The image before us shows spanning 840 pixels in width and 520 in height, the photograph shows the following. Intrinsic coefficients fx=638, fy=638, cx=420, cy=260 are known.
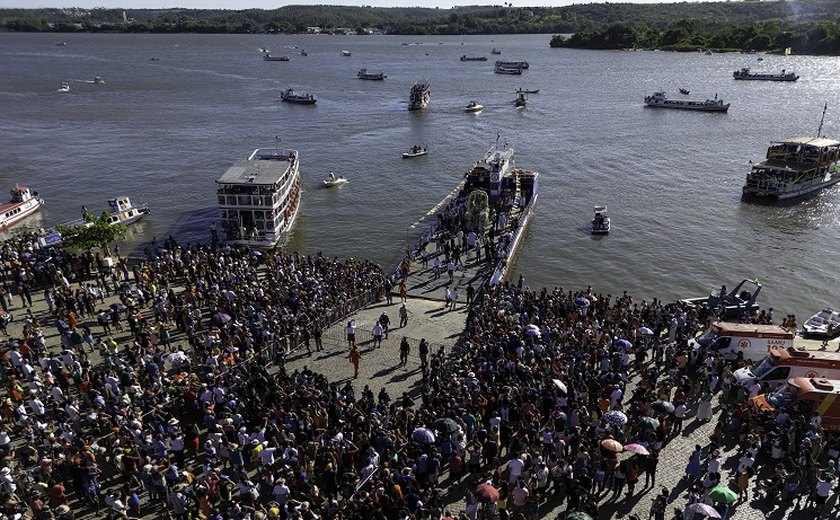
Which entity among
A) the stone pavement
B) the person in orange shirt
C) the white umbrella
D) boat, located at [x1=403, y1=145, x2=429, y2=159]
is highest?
the white umbrella

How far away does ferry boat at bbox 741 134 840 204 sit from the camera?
5991 cm

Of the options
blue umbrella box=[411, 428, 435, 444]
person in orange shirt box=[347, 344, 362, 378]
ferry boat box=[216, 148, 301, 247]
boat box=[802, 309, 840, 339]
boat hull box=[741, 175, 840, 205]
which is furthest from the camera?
boat hull box=[741, 175, 840, 205]

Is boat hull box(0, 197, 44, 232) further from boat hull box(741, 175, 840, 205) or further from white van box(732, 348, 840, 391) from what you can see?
boat hull box(741, 175, 840, 205)

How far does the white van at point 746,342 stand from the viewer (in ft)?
91.6

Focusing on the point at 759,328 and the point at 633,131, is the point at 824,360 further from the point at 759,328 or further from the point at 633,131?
the point at 633,131

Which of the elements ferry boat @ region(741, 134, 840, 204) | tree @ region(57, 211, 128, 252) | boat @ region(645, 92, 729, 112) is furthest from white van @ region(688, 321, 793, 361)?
boat @ region(645, 92, 729, 112)

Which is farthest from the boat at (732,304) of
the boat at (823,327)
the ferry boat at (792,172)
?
the ferry boat at (792,172)

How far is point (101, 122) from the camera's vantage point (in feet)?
336

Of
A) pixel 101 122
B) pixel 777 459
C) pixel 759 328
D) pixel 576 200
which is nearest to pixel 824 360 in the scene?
pixel 759 328

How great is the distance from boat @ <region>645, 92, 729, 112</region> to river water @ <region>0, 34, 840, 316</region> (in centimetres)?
250

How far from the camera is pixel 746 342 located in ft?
91.8

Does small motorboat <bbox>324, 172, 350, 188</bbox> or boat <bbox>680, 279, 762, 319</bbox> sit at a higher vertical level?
boat <bbox>680, 279, 762, 319</bbox>

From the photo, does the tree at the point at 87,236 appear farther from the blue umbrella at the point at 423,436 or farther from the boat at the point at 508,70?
the boat at the point at 508,70

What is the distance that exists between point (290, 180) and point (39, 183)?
34341 mm
